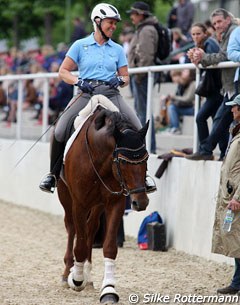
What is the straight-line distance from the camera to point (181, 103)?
636 inches

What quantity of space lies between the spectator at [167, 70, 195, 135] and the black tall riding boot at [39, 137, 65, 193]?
479 centimetres

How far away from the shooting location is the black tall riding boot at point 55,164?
441 inches

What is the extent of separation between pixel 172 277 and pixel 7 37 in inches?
1173

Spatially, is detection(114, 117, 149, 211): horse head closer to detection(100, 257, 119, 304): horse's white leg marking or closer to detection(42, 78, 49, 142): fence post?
detection(100, 257, 119, 304): horse's white leg marking

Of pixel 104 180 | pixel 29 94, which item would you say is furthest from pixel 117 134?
pixel 29 94

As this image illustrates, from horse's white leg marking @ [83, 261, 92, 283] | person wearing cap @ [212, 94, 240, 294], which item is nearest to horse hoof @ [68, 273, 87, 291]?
horse's white leg marking @ [83, 261, 92, 283]

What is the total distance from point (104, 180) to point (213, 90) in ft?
10.4

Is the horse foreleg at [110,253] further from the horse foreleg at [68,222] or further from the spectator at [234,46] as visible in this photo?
the spectator at [234,46]

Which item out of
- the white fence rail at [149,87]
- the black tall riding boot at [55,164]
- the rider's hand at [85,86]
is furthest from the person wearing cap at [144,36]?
the rider's hand at [85,86]

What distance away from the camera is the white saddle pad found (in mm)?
10547

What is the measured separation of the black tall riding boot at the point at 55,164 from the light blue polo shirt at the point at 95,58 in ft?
2.62

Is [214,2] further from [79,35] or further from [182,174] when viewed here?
[182,174]

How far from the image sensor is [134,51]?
51.2ft

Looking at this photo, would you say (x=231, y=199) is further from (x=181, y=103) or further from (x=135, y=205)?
(x=181, y=103)
